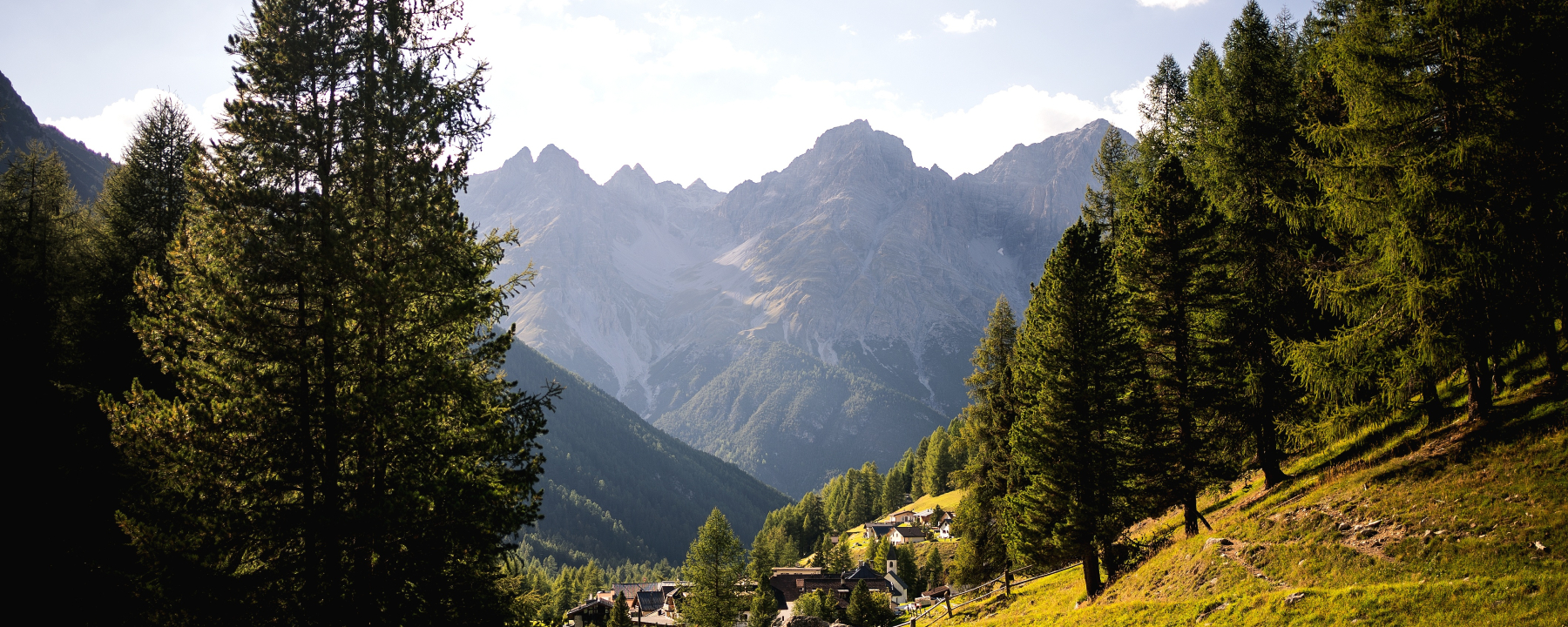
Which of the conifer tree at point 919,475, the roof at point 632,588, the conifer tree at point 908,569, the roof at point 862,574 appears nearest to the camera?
the conifer tree at point 908,569

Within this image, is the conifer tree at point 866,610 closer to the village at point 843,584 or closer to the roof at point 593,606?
the village at point 843,584

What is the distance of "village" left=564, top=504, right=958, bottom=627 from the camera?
65.4 metres

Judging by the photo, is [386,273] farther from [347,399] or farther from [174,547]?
[174,547]

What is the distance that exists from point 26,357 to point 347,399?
675 inches

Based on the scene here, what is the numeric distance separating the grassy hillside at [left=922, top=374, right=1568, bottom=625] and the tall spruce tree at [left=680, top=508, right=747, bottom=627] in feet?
97.8

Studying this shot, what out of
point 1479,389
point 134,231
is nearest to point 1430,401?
point 1479,389

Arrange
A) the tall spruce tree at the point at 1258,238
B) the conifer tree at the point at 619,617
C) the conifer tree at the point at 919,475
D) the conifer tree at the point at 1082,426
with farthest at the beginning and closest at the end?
the conifer tree at the point at 919,475, the conifer tree at the point at 619,617, the conifer tree at the point at 1082,426, the tall spruce tree at the point at 1258,238

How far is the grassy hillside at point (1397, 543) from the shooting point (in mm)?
11484

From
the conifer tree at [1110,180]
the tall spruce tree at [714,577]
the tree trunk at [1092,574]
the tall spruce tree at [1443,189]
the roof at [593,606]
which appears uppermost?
the conifer tree at [1110,180]

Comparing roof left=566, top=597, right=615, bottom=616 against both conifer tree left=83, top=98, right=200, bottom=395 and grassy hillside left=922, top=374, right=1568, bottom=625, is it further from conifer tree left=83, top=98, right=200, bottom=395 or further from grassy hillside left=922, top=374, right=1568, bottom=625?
grassy hillside left=922, top=374, right=1568, bottom=625

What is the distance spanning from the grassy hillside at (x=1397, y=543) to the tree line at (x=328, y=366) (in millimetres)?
15020

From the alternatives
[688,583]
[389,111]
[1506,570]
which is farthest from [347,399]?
[688,583]

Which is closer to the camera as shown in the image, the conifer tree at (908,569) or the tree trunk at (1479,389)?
the tree trunk at (1479,389)

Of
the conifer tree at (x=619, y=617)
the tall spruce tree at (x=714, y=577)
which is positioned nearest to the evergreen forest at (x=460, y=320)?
the tall spruce tree at (x=714, y=577)
